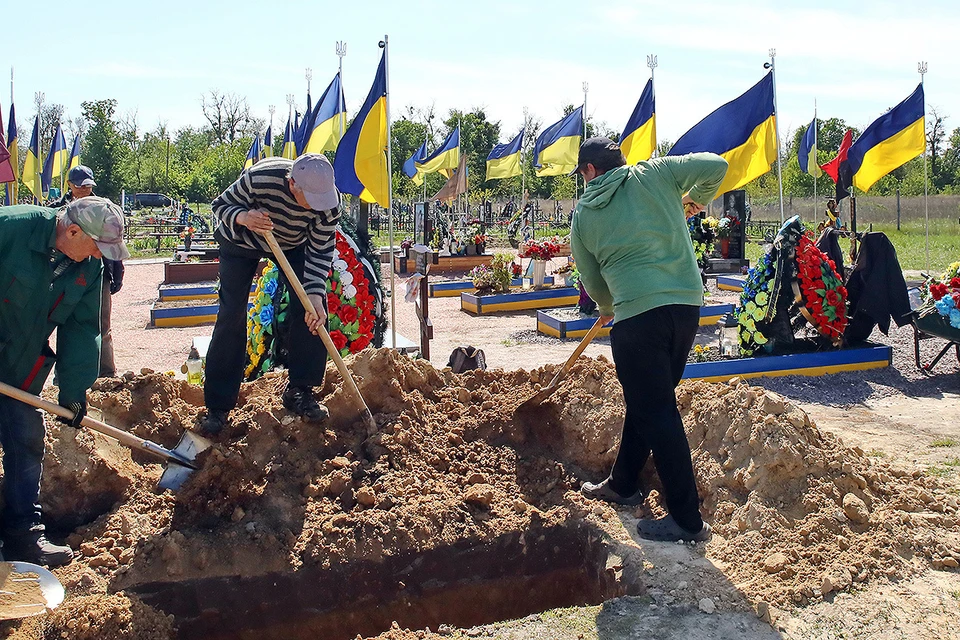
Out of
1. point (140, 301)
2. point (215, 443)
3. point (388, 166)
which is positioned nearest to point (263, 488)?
point (215, 443)

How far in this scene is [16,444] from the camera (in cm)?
373

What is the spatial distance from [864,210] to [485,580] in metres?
43.0

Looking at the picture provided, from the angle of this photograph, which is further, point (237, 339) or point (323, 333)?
point (237, 339)

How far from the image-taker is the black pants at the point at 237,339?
4.36 meters

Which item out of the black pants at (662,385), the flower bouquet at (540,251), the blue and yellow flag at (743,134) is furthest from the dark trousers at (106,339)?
the flower bouquet at (540,251)

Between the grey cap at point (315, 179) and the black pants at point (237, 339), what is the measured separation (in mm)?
507

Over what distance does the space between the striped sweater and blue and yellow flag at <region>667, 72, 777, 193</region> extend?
619 centimetres

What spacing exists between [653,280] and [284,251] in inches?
77.4

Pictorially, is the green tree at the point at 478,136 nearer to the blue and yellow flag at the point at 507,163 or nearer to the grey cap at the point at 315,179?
the blue and yellow flag at the point at 507,163

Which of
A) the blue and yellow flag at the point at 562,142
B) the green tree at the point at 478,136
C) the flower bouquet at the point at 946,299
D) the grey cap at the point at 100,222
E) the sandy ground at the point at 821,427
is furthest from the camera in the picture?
the green tree at the point at 478,136

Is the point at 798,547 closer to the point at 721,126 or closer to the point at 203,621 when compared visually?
the point at 203,621

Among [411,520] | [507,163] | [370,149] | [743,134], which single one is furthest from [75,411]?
[507,163]

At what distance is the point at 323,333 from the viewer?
434 cm

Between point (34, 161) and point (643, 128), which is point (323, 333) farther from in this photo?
point (34, 161)
